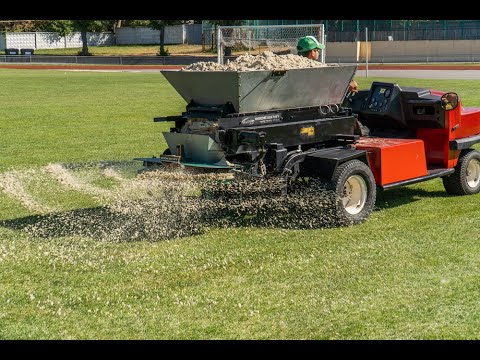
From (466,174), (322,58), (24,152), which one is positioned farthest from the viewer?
(24,152)

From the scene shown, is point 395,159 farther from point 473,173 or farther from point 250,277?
point 250,277

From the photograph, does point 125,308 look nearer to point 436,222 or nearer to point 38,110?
point 436,222

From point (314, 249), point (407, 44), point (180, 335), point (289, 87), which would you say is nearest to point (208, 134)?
point (289, 87)

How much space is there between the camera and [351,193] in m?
7.68

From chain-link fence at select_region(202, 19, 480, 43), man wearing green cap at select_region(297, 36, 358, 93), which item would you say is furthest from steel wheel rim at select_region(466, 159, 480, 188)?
chain-link fence at select_region(202, 19, 480, 43)

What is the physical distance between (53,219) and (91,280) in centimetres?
232

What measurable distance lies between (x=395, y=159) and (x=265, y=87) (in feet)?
5.54

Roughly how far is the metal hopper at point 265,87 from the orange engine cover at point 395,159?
70 cm

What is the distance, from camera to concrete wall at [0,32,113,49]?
73900 millimetres

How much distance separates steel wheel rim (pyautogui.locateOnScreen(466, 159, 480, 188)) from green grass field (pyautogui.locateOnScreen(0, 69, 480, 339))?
0.98 ft

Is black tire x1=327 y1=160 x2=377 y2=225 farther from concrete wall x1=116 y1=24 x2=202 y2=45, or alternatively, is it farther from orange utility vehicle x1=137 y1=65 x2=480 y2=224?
concrete wall x1=116 y1=24 x2=202 y2=45
